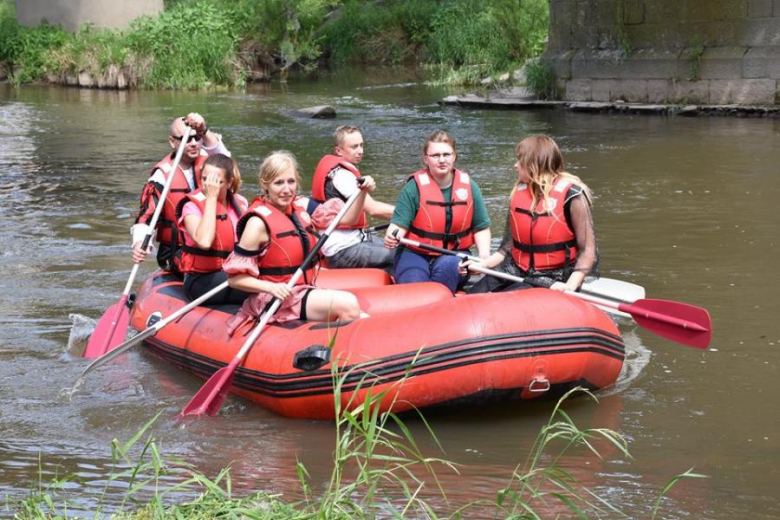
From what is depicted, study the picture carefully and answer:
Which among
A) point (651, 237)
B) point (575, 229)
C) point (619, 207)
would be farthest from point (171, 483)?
point (619, 207)

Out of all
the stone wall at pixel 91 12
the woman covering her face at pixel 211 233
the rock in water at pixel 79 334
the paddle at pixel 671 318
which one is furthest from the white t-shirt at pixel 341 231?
the stone wall at pixel 91 12

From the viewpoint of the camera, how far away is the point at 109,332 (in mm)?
5754

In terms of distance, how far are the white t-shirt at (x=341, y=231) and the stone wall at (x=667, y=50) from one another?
9266 millimetres

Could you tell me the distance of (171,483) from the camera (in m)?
4.10

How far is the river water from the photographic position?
430cm

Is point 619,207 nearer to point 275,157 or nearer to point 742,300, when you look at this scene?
point 742,300

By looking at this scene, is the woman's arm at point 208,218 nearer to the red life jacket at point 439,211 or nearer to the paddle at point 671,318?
the red life jacket at point 439,211

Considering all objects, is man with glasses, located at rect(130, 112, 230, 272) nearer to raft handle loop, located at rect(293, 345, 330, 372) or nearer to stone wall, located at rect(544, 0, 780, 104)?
raft handle loop, located at rect(293, 345, 330, 372)

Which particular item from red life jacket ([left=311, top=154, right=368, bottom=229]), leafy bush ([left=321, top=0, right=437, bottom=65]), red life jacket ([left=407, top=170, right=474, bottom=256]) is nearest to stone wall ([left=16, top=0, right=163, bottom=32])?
leafy bush ([left=321, top=0, right=437, bottom=65])

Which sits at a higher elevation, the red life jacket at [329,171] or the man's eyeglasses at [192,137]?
the man's eyeglasses at [192,137]

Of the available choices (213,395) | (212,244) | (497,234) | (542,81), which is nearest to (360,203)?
(212,244)

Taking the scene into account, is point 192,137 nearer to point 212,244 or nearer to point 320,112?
point 212,244

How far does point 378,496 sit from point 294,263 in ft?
4.72

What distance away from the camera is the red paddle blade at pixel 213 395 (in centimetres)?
484
